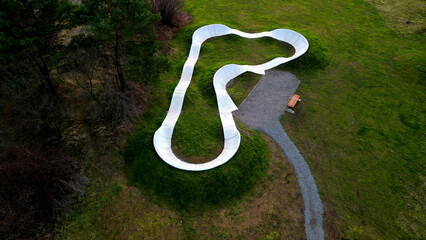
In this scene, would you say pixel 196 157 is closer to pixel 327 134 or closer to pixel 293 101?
pixel 293 101

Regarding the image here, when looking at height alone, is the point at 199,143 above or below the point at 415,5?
below

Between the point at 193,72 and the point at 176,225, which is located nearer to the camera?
the point at 176,225

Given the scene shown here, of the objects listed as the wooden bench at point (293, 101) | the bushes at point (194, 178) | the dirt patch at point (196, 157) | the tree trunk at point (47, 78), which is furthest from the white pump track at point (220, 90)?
the tree trunk at point (47, 78)

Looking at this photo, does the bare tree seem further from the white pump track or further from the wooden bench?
the wooden bench

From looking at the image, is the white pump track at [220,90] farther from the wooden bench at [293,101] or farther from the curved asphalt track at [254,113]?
the wooden bench at [293,101]

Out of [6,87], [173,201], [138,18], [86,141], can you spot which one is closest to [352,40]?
[138,18]

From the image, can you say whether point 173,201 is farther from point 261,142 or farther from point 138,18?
point 138,18
